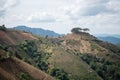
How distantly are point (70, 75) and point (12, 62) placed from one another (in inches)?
2438

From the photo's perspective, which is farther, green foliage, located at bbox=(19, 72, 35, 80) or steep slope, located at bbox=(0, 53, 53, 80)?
green foliage, located at bbox=(19, 72, 35, 80)

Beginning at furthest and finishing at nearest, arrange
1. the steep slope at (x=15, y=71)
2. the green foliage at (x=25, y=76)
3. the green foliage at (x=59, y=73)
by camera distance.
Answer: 1. the green foliage at (x=59, y=73)
2. the green foliage at (x=25, y=76)
3. the steep slope at (x=15, y=71)

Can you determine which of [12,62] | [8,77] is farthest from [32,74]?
[8,77]

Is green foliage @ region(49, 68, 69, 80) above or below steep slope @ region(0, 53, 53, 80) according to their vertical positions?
below

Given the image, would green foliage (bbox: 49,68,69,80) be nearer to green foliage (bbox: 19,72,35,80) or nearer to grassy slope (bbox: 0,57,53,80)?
grassy slope (bbox: 0,57,53,80)

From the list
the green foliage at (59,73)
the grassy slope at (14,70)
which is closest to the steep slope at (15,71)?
the grassy slope at (14,70)

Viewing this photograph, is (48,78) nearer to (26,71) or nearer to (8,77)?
(26,71)

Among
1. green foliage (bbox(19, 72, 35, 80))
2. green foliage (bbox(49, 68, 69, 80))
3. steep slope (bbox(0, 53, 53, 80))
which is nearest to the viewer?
steep slope (bbox(0, 53, 53, 80))

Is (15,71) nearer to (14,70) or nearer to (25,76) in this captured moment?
(14,70)

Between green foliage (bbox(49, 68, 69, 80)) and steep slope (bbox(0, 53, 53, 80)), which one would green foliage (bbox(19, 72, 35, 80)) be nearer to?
steep slope (bbox(0, 53, 53, 80))

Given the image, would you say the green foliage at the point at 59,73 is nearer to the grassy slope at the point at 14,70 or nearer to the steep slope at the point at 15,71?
the grassy slope at the point at 14,70

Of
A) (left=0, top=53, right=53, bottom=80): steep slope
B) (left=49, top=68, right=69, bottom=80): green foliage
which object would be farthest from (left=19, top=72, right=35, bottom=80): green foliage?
(left=49, top=68, right=69, bottom=80): green foliage

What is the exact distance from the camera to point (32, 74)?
123688mm

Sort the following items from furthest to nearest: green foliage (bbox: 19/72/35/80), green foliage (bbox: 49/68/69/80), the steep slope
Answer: green foliage (bbox: 49/68/69/80)
green foliage (bbox: 19/72/35/80)
the steep slope
